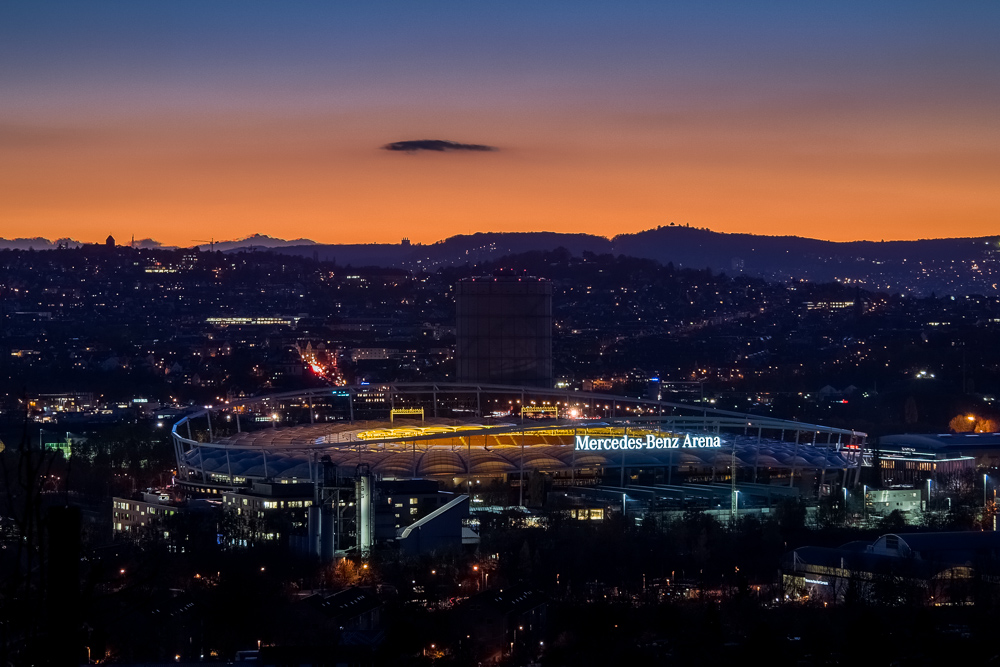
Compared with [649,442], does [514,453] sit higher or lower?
lower

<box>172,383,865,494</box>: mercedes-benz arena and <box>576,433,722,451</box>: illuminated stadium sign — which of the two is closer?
<box>172,383,865,494</box>: mercedes-benz arena

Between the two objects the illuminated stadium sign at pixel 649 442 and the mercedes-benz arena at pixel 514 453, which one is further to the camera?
the illuminated stadium sign at pixel 649 442

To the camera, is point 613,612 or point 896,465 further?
A: point 896,465

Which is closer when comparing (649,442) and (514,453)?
(514,453)

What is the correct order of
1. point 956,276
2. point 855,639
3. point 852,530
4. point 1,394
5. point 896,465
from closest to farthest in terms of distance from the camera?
point 855,639 → point 852,530 → point 896,465 → point 1,394 → point 956,276

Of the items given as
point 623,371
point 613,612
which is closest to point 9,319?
point 623,371

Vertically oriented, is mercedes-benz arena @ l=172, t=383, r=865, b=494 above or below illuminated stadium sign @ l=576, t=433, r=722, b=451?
below

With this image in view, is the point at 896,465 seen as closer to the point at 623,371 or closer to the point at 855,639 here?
the point at 855,639

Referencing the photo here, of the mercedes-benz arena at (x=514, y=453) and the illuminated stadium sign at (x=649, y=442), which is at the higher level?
the illuminated stadium sign at (x=649, y=442)
